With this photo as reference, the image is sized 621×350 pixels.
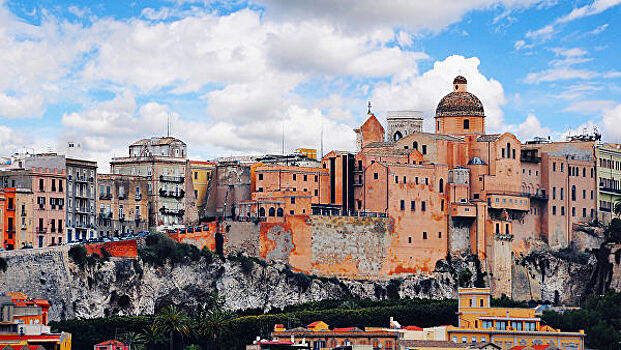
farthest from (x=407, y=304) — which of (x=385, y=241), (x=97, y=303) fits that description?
(x=97, y=303)

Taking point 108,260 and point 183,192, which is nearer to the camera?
point 108,260

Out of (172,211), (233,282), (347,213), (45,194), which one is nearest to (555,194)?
(347,213)

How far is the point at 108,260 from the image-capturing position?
4503 inches

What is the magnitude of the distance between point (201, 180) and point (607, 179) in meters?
40.6

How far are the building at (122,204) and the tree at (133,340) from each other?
683 inches

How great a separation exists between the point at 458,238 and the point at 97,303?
3575 cm

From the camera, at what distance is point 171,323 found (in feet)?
363

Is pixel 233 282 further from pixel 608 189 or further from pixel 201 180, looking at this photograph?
pixel 608 189

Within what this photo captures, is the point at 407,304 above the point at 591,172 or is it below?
below

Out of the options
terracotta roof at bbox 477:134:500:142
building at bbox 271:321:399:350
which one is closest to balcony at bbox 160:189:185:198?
building at bbox 271:321:399:350

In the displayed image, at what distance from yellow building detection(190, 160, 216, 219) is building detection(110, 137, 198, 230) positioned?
2.27 ft

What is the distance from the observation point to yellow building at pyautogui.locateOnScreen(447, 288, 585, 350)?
111250 mm

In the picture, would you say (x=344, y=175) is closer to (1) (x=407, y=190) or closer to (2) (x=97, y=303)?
(1) (x=407, y=190)

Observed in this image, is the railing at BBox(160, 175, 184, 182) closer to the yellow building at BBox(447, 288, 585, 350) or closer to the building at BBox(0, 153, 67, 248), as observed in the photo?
the building at BBox(0, 153, 67, 248)
